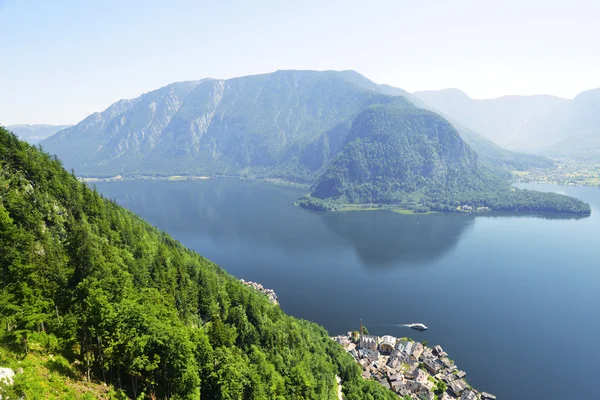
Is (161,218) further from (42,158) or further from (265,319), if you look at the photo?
(265,319)

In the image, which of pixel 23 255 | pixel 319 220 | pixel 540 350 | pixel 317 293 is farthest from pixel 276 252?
pixel 23 255

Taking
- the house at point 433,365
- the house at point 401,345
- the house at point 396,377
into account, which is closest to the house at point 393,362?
the house at point 396,377

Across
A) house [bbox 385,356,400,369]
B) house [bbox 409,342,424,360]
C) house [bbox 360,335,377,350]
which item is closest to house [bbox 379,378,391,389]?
house [bbox 385,356,400,369]

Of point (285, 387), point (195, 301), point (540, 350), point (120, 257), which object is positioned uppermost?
point (120, 257)

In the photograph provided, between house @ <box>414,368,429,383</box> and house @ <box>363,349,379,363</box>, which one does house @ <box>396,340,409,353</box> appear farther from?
house @ <box>414,368,429,383</box>

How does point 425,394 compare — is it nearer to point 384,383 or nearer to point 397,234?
point 384,383

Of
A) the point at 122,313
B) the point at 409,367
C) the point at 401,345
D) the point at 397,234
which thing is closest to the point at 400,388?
the point at 409,367
